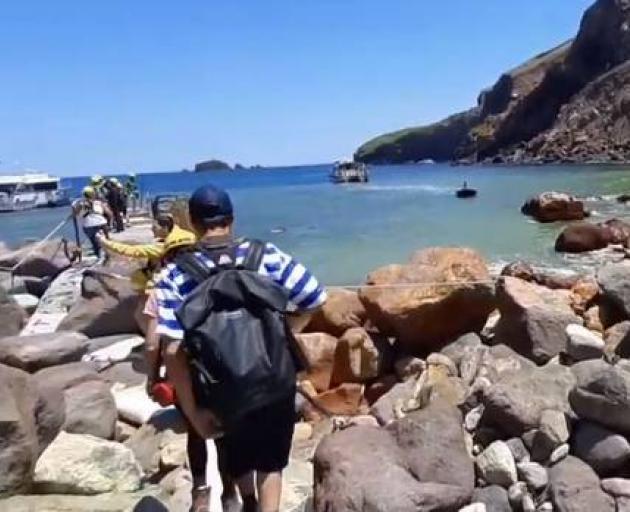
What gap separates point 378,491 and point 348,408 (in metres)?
3.56

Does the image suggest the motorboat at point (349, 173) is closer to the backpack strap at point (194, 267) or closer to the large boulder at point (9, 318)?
the large boulder at point (9, 318)

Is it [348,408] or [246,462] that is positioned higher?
[246,462]

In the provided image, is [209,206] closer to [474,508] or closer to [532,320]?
[474,508]

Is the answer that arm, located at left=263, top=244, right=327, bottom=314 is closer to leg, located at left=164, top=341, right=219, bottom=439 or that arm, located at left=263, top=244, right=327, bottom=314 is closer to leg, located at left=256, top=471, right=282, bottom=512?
leg, located at left=164, top=341, right=219, bottom=439

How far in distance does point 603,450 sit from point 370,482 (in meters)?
1.45

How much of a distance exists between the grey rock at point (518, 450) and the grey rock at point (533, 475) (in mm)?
74

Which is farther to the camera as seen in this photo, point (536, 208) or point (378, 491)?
point (536, 208)

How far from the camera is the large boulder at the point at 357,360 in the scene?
8.10 meters

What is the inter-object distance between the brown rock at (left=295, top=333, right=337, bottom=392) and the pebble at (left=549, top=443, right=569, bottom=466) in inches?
140

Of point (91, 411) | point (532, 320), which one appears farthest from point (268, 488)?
point (532, 320)

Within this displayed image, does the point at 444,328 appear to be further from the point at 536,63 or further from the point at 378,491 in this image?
the point at 536,63

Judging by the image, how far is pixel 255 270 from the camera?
318 centimetres

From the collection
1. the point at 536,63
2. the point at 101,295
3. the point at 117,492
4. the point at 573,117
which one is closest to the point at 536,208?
the point at 101,295

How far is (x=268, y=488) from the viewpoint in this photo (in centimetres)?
351
